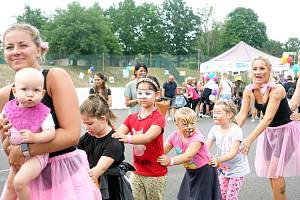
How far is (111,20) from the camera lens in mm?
85562

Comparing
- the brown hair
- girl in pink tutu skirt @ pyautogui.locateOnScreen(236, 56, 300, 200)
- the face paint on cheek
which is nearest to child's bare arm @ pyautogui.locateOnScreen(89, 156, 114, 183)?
the brown hair

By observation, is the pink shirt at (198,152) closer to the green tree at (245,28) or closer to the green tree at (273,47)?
the green tree at (245,28)

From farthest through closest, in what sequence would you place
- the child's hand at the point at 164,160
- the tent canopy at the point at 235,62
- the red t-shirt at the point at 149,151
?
1. the tent canopy at the point at 235,62
2. the red t-shirt at the point at 149,151
3. the child's hand at the point at 164,160

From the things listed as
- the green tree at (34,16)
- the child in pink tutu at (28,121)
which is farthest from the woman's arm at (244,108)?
the green tree at (34,16)

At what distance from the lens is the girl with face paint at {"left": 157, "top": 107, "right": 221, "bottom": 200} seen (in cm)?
414

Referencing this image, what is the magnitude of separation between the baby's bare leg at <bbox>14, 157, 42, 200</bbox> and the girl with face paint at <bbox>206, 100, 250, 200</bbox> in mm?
2541

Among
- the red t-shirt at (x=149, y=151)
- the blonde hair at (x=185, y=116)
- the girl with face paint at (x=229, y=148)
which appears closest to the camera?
the red t-shirt at (x=149, y=151)

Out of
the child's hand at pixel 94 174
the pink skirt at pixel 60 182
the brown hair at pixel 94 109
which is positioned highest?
the brown hair at pixel 94 109

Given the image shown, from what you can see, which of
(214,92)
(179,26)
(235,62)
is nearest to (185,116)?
(214,92)

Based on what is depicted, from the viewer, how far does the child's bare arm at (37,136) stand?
7.15 ft

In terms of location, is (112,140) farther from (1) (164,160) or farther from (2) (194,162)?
(2) (194,162)

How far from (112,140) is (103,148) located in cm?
9

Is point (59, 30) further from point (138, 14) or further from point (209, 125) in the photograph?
point (209, 125)

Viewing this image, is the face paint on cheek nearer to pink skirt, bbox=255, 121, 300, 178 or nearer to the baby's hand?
pink skirt, bbox=255, 121, 300, 178
